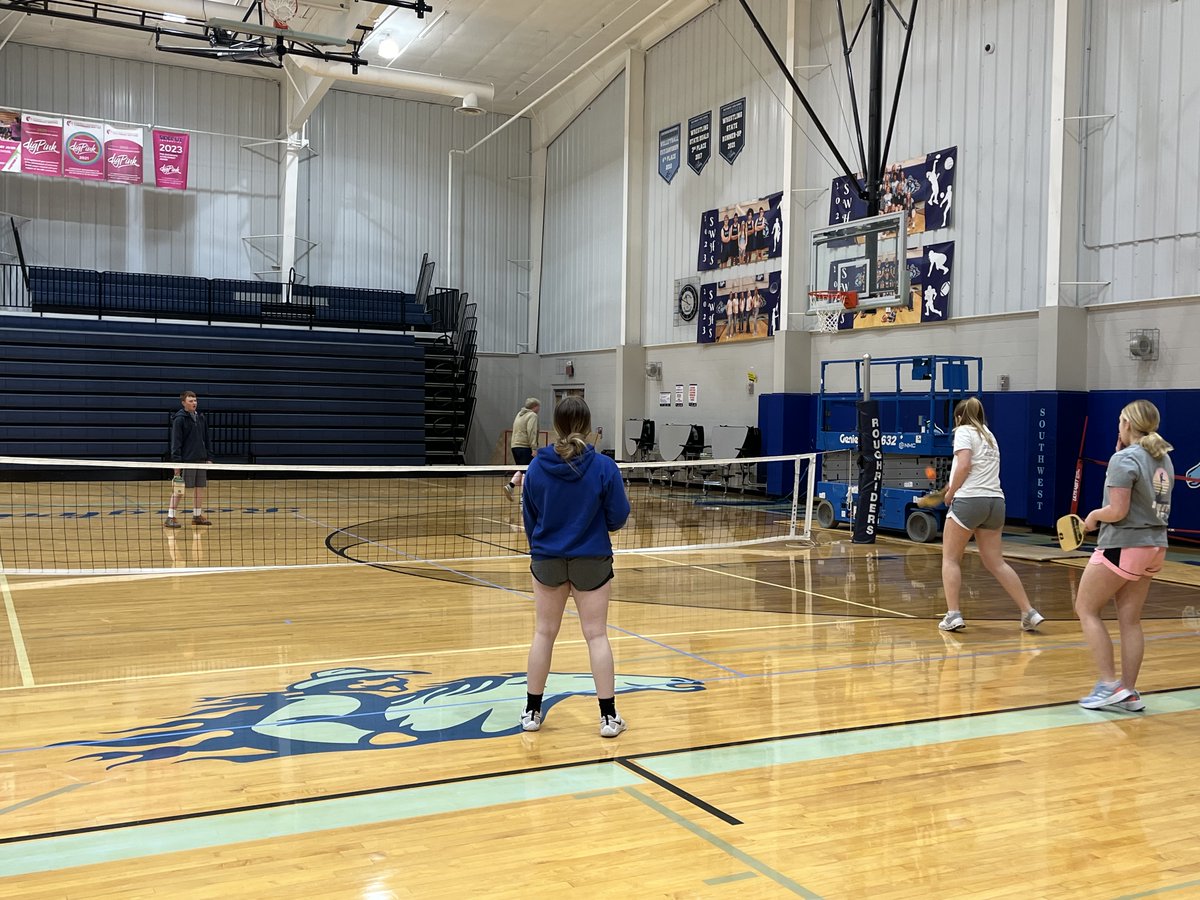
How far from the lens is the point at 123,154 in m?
24.6

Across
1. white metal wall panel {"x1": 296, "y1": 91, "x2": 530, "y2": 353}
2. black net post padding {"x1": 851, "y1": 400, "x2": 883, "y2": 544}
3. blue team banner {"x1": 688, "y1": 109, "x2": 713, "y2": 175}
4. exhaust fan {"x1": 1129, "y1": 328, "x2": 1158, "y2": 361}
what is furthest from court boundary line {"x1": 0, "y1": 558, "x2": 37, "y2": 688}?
white metal wall panel {"x1": 296, "y1": 91, "x2": 530, "y2": 353}

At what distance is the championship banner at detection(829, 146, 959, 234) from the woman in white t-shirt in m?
9.18

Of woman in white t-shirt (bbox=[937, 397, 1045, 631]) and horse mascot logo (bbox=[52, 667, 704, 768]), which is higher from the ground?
woman in white t-shirt (bbox=[937, 397, 1045, 631])

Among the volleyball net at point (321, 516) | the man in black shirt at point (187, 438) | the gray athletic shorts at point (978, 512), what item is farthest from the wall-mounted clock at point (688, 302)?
the gray athletic shorts at point (978, 512)

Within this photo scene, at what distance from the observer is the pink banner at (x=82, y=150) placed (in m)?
24.2

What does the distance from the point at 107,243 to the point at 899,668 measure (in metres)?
24.6

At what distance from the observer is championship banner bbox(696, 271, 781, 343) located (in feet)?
67.2

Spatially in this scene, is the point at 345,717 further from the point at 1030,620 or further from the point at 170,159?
the point at 170,159

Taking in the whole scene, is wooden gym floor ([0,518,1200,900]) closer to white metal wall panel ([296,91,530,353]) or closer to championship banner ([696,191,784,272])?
championship banner ([696,191,784,272])

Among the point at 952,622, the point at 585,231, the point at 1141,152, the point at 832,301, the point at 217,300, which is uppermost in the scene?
the point at 585,231

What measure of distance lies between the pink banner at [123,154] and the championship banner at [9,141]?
179 cm

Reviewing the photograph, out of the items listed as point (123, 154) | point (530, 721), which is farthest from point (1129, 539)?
point (123, 154)

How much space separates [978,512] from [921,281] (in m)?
10.3

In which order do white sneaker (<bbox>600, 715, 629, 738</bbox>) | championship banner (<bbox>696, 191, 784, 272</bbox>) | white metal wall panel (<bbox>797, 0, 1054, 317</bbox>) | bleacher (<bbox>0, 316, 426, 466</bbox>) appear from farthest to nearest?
1. bleacher (<bbox>0, 316, 426, 466</bbox>)
2. championship banner (<bbox>696, 191, 784, 272</bbox>)
3. white metal wall panel (<bbox>797, 0, 1054, 317</bbox>)
4. white sneaker (<bbox>600, 715, 629, 738</bbox>)
